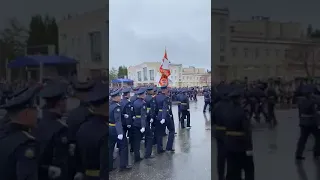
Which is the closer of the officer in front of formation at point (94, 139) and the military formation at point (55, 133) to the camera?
the military formation at point (55, 133)

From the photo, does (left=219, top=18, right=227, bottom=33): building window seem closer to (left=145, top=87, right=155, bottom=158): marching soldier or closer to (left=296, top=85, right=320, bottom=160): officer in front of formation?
(left=296, top=85, right=320, bottom=160): officer in front of formation

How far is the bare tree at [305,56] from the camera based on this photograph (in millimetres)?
2840

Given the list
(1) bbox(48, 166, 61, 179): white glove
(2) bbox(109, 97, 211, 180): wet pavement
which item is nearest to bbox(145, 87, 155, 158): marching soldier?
(2) bbox(109, 97, 211, 180): wet pavement

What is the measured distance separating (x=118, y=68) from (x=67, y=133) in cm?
128

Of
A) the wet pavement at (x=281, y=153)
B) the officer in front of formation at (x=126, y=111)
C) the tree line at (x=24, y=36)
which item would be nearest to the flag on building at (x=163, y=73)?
the officer in front of formation at (x=126, y=111)

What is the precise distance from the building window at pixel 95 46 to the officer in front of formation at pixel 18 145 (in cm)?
52

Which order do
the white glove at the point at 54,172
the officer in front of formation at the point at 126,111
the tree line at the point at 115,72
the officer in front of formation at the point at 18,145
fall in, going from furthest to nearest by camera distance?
the officer in front of formation at the point at 126,111
the tree line at the point at 115,72
the white glove at the point at 54,172
the officer in front of formation at the point at 18,145

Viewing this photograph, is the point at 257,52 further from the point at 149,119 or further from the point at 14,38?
the point at 149,119

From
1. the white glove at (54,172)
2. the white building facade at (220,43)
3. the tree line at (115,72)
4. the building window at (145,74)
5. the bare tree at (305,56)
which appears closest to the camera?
the white glove at (54,172)

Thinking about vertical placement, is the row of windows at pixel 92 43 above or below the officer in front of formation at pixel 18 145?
above

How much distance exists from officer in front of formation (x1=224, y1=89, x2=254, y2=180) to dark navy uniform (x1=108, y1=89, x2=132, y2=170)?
125cm

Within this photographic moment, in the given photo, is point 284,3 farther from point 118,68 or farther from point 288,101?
point 118,68

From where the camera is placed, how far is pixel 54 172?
238cm

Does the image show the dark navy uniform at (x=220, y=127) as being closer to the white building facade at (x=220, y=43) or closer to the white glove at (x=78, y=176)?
the white building facade at (x=220, y=43)
